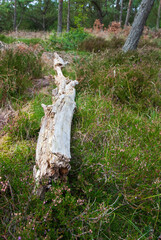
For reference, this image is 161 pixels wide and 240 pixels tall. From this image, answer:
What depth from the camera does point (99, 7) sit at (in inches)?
929

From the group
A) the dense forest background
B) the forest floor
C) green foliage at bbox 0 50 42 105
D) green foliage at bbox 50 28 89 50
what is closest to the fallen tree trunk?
the forest floor

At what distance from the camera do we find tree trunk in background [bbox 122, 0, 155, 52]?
17.9 ft

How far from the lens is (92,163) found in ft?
6.02

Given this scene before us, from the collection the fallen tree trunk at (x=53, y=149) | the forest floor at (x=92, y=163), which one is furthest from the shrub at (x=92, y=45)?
the fallen tree trunk at (x=53, y=149)

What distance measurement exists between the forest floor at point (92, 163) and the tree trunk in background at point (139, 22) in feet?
7.95

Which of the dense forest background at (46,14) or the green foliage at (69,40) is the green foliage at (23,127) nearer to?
the green foliage at (69,40)

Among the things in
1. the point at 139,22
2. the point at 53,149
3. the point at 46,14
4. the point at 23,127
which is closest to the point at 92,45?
the point at 139,22

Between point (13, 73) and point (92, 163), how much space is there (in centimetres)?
271

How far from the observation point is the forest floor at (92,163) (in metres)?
1.31

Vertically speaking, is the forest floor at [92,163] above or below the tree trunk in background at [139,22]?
below

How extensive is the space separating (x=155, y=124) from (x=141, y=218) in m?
1.42

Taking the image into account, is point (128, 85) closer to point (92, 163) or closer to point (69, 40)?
point (92, 163)

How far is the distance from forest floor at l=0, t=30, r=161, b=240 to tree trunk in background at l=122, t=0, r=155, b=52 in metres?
2.42

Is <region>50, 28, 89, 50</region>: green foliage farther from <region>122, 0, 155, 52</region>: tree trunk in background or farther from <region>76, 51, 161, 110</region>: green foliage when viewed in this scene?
<region>76, 51, 161, 110</region>: green foliage
